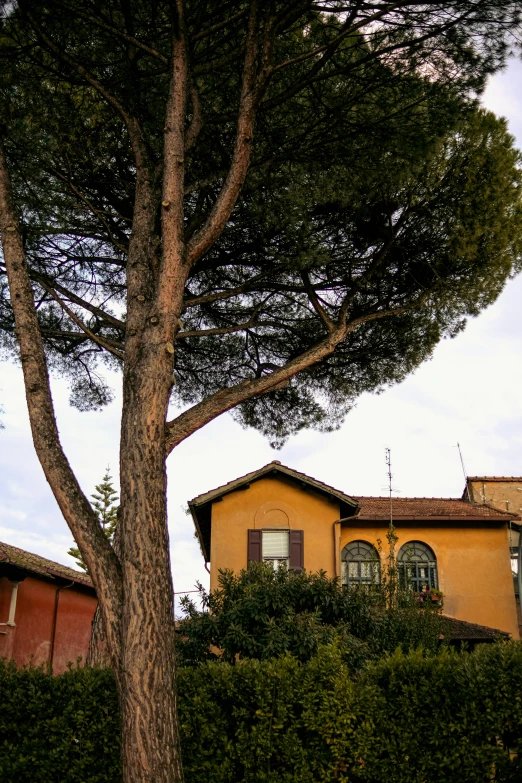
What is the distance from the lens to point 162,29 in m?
9.56

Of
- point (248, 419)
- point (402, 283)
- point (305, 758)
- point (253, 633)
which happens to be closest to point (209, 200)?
point (402, 283)

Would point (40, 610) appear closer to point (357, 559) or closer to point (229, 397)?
point (357, 559)

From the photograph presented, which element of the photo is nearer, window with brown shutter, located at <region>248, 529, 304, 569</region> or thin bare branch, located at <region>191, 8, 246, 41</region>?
thin bare branch, located at <region>191, 8, 246, 41</region>

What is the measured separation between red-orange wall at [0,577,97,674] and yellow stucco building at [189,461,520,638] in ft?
16.0

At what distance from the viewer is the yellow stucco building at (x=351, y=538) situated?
677 inches

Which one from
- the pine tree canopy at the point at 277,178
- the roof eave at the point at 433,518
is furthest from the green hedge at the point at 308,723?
the roof eave at the point at 433,518

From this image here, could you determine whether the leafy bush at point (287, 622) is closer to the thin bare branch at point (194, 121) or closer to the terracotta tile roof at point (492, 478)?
the thin bare branch at point (194, 121)

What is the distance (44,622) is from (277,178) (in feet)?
47.4

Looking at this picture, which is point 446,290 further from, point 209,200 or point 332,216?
point 209,200

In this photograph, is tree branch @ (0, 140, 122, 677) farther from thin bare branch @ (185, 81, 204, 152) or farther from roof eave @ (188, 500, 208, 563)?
roof eave @ (188, 500, 208, 563)

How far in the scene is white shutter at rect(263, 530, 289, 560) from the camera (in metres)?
17.2

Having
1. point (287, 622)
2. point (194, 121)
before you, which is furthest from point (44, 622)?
point (194, 121)

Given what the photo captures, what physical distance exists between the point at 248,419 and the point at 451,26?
24.6 feet

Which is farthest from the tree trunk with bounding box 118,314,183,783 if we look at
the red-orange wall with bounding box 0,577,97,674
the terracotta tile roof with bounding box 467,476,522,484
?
the terracotta tile roof with bounding box 467,476,522,484
